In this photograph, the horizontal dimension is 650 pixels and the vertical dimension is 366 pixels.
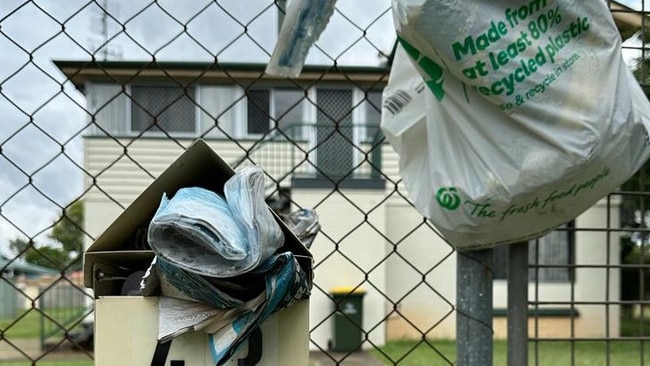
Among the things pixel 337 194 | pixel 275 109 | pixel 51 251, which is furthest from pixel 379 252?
pixel 51 251

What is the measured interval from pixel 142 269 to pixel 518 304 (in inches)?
26.8

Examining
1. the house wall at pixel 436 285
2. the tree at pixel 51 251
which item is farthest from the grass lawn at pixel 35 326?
the tree at pixel 51 251

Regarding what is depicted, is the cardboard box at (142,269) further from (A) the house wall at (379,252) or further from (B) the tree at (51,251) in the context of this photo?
(A) the house wall at (379,252)

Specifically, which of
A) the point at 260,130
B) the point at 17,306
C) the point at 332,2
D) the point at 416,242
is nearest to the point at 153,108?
the point at 260,130

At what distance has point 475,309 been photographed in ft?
3.45

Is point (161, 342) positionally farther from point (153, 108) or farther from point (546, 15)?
point (153, 108)

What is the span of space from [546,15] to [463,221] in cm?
34

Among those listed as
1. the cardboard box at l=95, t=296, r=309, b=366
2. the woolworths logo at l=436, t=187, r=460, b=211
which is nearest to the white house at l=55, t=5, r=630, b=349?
the woolworths logo at l=436, t=187, r=460, b=211

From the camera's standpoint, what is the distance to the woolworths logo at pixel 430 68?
89 centimetres

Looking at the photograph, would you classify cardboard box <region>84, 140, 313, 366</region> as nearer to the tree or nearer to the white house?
the tree

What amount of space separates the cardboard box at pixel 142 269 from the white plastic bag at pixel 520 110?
11.4 inches

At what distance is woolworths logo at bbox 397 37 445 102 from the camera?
2.91ft

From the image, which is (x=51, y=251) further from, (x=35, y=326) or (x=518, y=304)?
(x=35, y=326)

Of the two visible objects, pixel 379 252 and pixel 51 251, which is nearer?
pixel 51 251
